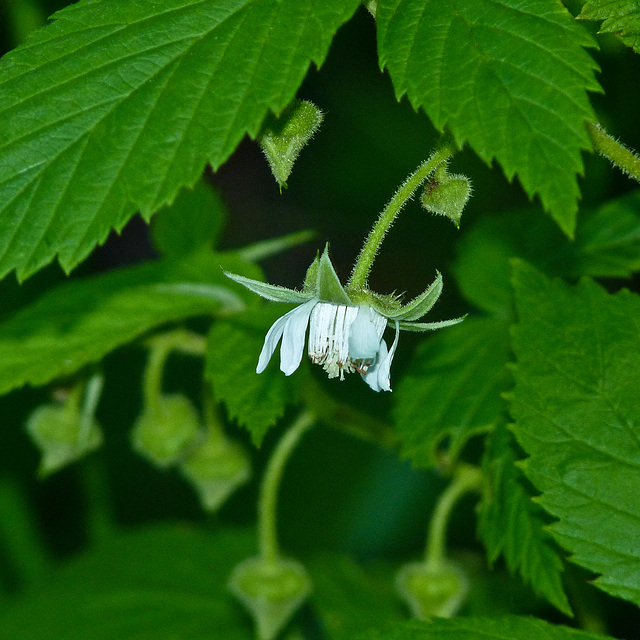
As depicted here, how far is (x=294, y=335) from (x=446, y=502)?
0.84 meters

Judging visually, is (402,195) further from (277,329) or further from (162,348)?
(162,348)

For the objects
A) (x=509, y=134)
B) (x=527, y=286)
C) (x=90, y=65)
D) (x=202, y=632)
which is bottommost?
(x=202, y=632)

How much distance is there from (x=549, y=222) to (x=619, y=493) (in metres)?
1.12

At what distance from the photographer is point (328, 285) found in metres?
1.30

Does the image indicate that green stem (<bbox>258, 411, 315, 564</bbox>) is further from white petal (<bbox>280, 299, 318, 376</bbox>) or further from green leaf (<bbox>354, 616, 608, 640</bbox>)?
green leaf (<bbox>354, 616, 608, 640</bbox>)

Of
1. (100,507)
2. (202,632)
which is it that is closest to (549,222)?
(202,632)

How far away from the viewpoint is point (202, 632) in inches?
103

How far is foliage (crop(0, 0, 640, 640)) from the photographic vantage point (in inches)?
48.1

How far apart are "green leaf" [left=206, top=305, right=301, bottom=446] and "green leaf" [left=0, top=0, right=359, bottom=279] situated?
0.51 meters

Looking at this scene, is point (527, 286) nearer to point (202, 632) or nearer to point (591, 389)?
point (591, 389)

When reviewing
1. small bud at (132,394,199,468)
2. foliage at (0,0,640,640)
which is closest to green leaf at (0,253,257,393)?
foliage at (0,0,640,640)

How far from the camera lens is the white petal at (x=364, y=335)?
1348 millimetres

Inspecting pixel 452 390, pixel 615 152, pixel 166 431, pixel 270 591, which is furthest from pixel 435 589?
pixel 615 152

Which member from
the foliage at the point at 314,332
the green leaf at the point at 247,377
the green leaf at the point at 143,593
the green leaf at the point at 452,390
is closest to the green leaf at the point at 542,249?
the foliage at the point at 314,332
